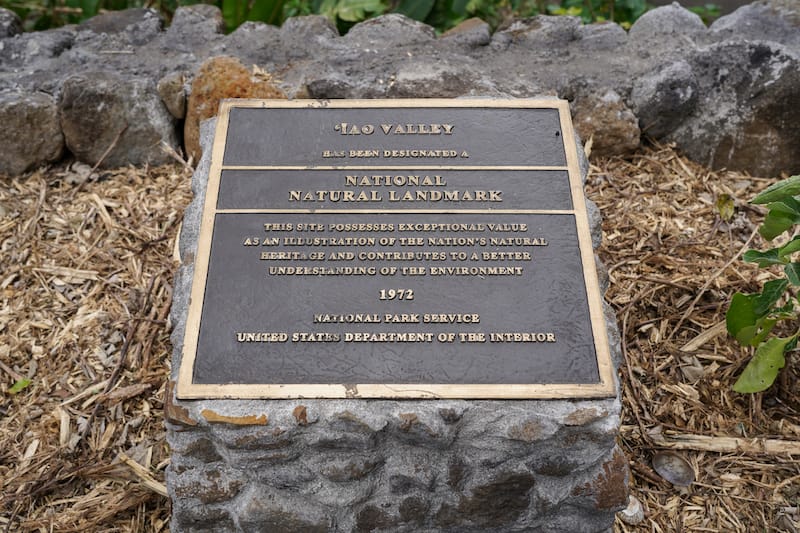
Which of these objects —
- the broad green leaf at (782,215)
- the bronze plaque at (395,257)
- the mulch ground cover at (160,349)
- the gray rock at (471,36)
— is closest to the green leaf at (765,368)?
the mulch ground cover at (160,349)

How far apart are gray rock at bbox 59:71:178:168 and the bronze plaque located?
49.2 inches

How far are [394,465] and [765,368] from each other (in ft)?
5.09

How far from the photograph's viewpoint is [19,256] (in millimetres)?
3506

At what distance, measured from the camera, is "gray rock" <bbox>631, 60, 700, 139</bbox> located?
3.79 meters

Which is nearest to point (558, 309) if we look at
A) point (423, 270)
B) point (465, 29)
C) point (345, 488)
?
point (423, 270)

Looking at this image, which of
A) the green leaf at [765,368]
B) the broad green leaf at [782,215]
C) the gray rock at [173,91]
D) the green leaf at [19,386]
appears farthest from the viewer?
the gray rock at [173,91]

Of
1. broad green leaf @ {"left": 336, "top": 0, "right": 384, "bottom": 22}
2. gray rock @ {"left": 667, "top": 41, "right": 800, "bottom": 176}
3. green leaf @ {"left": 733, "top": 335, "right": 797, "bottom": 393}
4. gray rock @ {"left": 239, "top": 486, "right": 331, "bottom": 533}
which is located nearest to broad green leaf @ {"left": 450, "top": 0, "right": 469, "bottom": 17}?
broad green leaf @ {"left": 336, "top": 0, "right": 384, "bottom": 22}

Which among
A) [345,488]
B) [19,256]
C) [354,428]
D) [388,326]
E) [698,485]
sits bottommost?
[19,256]

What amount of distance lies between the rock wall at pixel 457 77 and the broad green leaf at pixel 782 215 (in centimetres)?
137

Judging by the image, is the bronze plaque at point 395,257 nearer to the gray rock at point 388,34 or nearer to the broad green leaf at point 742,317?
the broad green leaf at point 742,317

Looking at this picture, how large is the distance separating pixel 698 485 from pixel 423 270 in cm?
143

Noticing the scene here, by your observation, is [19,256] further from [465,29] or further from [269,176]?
[465,29]

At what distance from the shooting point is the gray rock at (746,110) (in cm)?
374

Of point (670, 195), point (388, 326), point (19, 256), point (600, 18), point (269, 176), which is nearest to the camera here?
point (388, 326)
